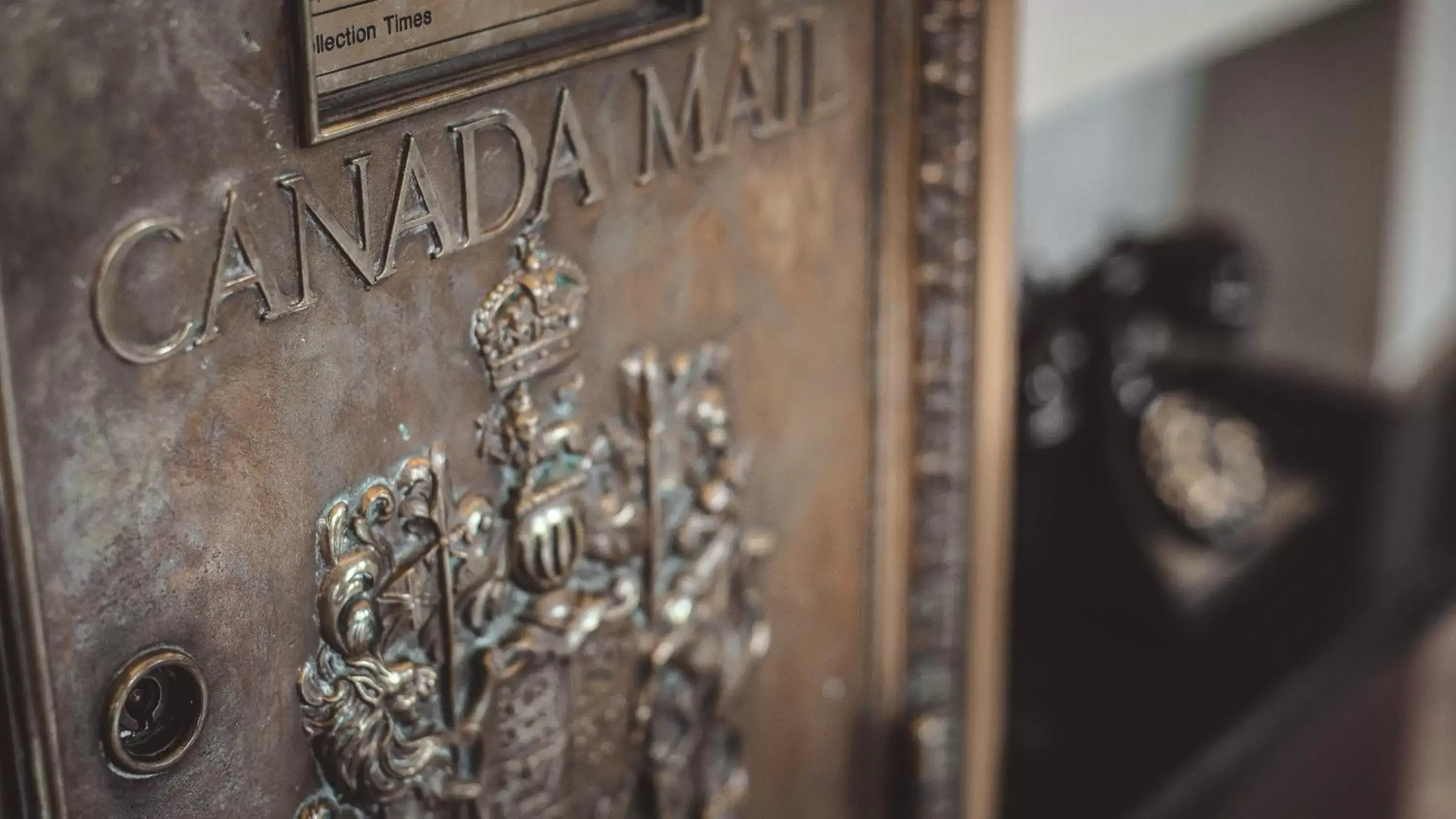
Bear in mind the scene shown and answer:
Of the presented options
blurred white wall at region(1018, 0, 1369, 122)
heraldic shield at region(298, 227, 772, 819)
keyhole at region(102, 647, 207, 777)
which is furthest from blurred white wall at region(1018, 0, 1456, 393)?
keyhole at region(102, 647, 207, 777)

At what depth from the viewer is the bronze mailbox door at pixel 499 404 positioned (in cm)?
40

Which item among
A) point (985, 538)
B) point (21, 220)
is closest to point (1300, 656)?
point (985, 538)

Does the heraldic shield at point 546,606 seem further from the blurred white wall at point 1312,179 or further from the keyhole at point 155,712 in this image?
the blurred white wall at point 1312,179

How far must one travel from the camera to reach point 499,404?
525 millimetres

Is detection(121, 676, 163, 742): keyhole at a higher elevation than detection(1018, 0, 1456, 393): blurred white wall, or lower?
higher

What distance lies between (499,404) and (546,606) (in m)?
0.08

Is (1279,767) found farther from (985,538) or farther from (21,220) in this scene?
(21,220)

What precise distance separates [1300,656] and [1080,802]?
284 millimetres

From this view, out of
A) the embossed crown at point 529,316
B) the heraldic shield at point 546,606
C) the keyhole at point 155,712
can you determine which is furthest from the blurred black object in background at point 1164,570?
the keyhole at point 155,712

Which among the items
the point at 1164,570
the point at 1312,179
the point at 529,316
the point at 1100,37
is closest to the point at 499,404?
the point at 529,316

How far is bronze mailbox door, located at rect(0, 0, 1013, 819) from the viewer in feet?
1.32

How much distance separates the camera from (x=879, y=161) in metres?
0.68

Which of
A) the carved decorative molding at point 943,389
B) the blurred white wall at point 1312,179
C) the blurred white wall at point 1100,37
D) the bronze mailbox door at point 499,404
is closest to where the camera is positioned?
the bronze mailbox door at point 499,404

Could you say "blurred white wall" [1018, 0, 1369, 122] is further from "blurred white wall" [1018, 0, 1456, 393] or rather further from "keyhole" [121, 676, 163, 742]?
"keyhole" [121, 676, 163, 742]
